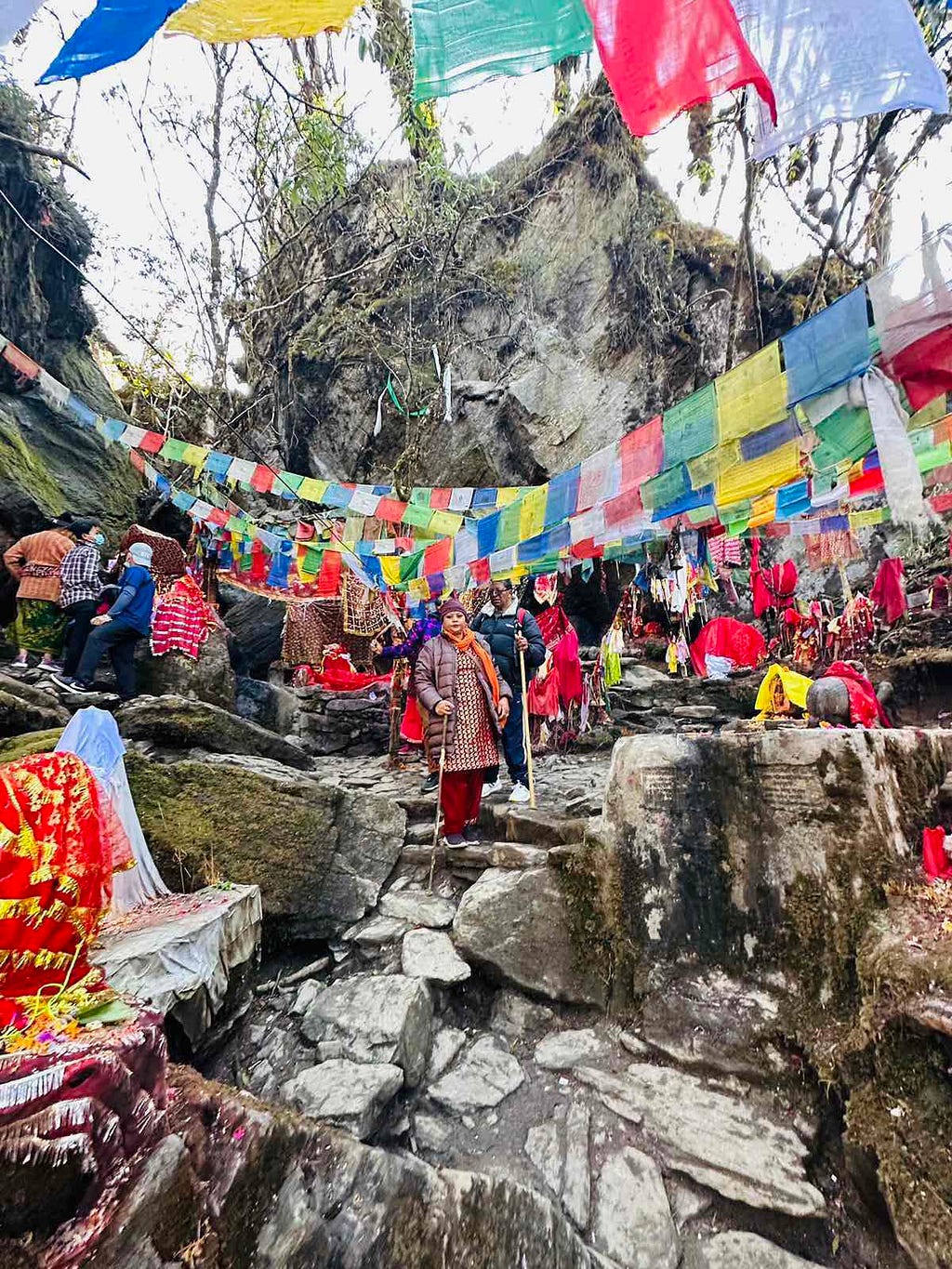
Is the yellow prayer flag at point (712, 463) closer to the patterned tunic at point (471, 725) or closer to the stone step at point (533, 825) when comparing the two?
the patterned tunic at point (471, 725)

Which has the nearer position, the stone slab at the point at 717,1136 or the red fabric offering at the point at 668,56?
the stone slab at the point at 717,1136

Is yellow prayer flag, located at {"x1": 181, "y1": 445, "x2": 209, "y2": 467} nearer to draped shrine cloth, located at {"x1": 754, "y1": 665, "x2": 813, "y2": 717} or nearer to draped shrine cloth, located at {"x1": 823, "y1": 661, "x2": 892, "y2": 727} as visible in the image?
draped shrine cloth, located at {"x1": 754, "y1": 665, "x2": 813, "y2": 717}

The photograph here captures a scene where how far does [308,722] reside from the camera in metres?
9.53

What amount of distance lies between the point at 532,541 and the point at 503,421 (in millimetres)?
9695

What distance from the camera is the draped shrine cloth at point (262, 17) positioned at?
3297 mm

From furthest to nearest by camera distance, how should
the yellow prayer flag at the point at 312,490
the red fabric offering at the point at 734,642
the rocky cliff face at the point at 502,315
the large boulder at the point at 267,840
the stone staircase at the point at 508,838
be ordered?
the rocky cliff face at the point at 502,315 → the red fabric offering at the point at 734,642 → the yellow prayer flag at the point at 312,490 → the stone staircase at the point at 508,838 → the large boulder at the point at 267,840

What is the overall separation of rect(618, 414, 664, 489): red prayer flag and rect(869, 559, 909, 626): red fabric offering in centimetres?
911

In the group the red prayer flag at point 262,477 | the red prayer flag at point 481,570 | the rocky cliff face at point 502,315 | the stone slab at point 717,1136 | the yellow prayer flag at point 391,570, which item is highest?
the rocky cliff face at point 502,315

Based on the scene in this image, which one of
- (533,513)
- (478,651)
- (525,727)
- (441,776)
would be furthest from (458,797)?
(533,513)

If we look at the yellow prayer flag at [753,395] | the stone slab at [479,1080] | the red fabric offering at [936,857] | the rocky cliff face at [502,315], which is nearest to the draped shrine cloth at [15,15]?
the yellow prayer flag at [753,395]

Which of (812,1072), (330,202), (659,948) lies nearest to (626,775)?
(659,948)

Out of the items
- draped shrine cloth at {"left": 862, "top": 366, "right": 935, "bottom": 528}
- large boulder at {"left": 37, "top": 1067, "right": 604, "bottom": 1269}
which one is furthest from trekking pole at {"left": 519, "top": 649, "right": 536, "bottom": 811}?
draped shrine cloth at {"left": 862, "top": 366, "right": 935, "bottom": 528}

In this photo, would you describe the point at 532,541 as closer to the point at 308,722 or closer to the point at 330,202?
the point at 308,722

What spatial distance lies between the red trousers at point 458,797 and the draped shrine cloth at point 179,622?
195 inches
